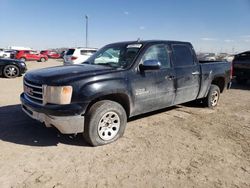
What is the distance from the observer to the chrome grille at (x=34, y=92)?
4.16 meters

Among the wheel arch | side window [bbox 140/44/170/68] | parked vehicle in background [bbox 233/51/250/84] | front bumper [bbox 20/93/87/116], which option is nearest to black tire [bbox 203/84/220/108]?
the wheel arch

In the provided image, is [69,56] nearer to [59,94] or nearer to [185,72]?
[185,72]

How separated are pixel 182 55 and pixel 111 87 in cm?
238

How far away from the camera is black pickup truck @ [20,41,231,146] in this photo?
396 centimetres

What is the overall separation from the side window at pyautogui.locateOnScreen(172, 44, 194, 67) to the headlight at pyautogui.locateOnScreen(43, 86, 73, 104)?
267 centimetres

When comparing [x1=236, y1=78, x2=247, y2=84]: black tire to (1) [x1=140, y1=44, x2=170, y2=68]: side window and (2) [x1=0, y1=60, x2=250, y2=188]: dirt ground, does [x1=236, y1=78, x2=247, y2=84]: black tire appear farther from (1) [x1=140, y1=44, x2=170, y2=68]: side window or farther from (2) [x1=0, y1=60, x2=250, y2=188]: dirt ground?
(1) [x1=140, y1=44, x2=170, y2=68]: side window

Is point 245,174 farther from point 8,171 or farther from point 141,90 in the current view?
point 8,171

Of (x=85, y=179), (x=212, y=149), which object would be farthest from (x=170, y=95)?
(x=85, y=179)

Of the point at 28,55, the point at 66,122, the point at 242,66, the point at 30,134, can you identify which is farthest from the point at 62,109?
the point at 28,55

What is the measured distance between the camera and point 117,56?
5.18m

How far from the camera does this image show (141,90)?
4785 mm

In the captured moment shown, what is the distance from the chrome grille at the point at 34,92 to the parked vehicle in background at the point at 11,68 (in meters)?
9.58

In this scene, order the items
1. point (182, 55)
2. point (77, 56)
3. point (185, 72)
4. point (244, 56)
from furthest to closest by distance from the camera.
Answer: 1. point (77, 56)
2. point (244, 56)
3. point (182, 55)
4. point (185, 72)

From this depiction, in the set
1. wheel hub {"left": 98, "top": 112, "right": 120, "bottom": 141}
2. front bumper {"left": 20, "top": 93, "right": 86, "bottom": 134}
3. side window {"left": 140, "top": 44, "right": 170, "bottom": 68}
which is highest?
side window {"left": 140, "top": 44, "right": 170, "bottom": 68}
